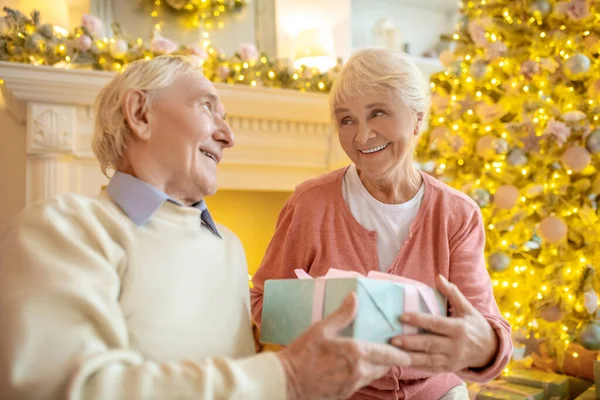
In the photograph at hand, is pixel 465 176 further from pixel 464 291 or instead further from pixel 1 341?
pixel 1 341

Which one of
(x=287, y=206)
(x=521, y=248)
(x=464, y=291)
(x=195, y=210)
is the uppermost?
(x=195, y=210)

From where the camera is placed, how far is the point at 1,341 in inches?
30.8

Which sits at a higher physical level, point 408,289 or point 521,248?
point 408,289

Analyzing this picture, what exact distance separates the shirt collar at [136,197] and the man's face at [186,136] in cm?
6

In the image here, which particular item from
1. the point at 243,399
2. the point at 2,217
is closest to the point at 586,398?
the point at 243,399

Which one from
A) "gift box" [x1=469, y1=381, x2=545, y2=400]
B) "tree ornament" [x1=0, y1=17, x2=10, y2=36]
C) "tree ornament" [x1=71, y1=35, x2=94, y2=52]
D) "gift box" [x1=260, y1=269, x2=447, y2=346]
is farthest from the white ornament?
"tree ornament" [x1=0, y1=17, x2=10, y2=36]

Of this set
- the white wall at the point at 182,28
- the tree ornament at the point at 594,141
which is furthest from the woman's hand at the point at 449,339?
the white wall at the point at 182,28

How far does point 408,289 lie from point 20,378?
62cm

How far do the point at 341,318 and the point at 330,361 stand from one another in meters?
0.07

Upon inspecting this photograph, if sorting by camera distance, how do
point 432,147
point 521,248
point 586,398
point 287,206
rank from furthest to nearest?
point 432,147, point 521,248, point 586,398, point 287,206

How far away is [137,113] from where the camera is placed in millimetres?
1037

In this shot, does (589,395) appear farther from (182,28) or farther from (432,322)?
(182,28)

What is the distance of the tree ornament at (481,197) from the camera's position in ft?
8.32

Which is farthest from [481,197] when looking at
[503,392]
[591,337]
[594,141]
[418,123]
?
[418,123]
